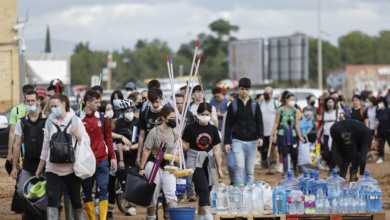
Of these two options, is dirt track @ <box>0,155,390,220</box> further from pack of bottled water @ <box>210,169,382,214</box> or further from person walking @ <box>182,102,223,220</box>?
person walking @ <box>182,102,223,220</box>

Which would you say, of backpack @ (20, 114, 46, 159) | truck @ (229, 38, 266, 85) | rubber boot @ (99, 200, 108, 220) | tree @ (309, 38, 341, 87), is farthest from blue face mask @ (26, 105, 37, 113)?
tree @ (309, 38, 341, 87)

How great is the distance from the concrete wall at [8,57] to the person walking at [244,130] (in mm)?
22167

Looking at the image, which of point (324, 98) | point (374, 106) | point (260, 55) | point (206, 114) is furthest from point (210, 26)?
point (206, 114)

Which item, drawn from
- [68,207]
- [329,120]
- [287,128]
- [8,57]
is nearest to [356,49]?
[8,57]

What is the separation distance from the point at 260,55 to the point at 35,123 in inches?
2310

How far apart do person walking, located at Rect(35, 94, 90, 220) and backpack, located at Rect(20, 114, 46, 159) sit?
0.43 meters

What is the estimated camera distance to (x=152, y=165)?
13.6 metres

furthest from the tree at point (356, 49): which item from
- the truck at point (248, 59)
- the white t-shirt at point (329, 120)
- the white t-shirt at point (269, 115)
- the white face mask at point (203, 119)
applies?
the white face mask at point (203, 119)

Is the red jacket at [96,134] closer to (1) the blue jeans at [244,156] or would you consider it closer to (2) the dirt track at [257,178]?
(2) the dirt track at [257,178]

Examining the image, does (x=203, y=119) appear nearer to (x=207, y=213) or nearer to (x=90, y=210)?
(x=207, y=213)

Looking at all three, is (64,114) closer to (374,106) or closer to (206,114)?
(206,114)

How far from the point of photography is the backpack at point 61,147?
12.1 meters

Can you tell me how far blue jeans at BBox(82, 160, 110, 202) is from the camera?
13229 mm

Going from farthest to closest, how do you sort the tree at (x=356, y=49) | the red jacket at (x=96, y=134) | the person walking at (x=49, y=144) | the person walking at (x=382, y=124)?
the tree at (x=356, y=49) < the person walking at (x=382, y=124) < the red jacket at (x=96, y=134) < the person walking at (x=49, y=144)
